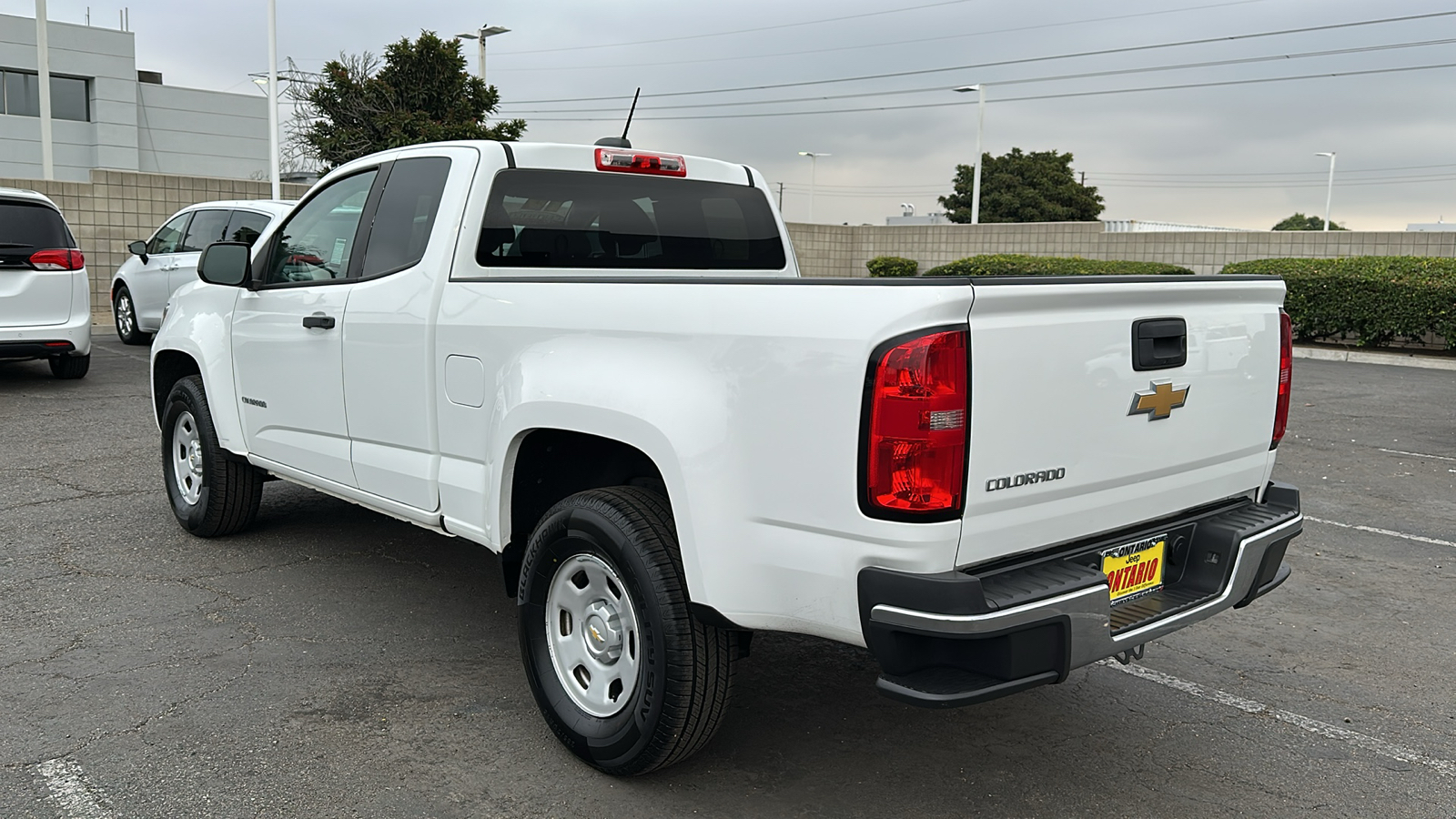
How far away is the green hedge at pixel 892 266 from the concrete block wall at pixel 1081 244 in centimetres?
40

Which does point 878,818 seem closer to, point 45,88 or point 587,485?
point 587,485

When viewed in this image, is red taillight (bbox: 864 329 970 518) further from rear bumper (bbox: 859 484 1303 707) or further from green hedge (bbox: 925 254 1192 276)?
green hedge (bbox: 925 254 1192 276)

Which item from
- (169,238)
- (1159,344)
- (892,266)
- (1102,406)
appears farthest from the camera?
(892,266)

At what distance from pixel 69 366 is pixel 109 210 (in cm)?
750

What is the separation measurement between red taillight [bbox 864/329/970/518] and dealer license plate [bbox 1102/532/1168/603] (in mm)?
703

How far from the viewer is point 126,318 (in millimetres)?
15180

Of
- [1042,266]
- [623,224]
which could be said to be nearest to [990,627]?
[623,224]

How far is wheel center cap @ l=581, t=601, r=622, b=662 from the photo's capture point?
11.2ft

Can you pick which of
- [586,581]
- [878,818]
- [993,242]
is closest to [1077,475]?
[878,818]

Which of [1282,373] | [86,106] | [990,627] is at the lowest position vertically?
[990,627]

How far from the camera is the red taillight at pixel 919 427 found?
2.67 metres

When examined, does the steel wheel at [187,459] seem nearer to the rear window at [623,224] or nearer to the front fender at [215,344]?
the front fender at [215,344]

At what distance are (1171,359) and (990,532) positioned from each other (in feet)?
2.68

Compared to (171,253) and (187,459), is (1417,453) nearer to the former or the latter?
(187,459)
